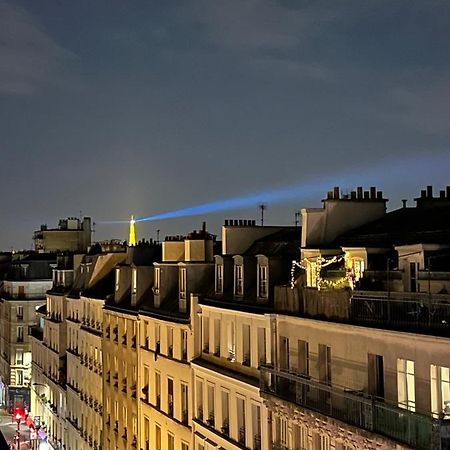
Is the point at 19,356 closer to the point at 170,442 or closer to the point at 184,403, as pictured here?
the point at 170,442

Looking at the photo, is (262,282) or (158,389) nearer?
(262,282)

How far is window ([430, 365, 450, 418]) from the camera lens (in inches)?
942

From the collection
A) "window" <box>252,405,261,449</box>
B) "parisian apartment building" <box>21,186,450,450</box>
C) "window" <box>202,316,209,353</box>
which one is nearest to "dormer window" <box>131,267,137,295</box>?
"parisian apartment building" <box>21,186,450,450</box>

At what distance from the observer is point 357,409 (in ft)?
89.0

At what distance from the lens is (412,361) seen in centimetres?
2536

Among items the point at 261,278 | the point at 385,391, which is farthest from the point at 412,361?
the point at 261,278

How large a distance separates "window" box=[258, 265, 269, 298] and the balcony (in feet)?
15.0

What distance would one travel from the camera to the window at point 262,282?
126 feet

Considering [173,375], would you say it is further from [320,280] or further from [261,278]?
[320,280]

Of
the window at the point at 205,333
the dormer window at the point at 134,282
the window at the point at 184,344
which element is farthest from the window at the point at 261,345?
the dormer window at the point at 134,282

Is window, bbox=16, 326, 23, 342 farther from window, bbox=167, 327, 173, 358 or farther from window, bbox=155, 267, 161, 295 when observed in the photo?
window, bbox=167, 327, 173, 358

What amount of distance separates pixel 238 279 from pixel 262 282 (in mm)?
3257

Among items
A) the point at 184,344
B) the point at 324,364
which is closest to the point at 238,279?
the point at 184,344

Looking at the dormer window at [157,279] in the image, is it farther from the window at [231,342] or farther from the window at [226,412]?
the window at [226,412]
